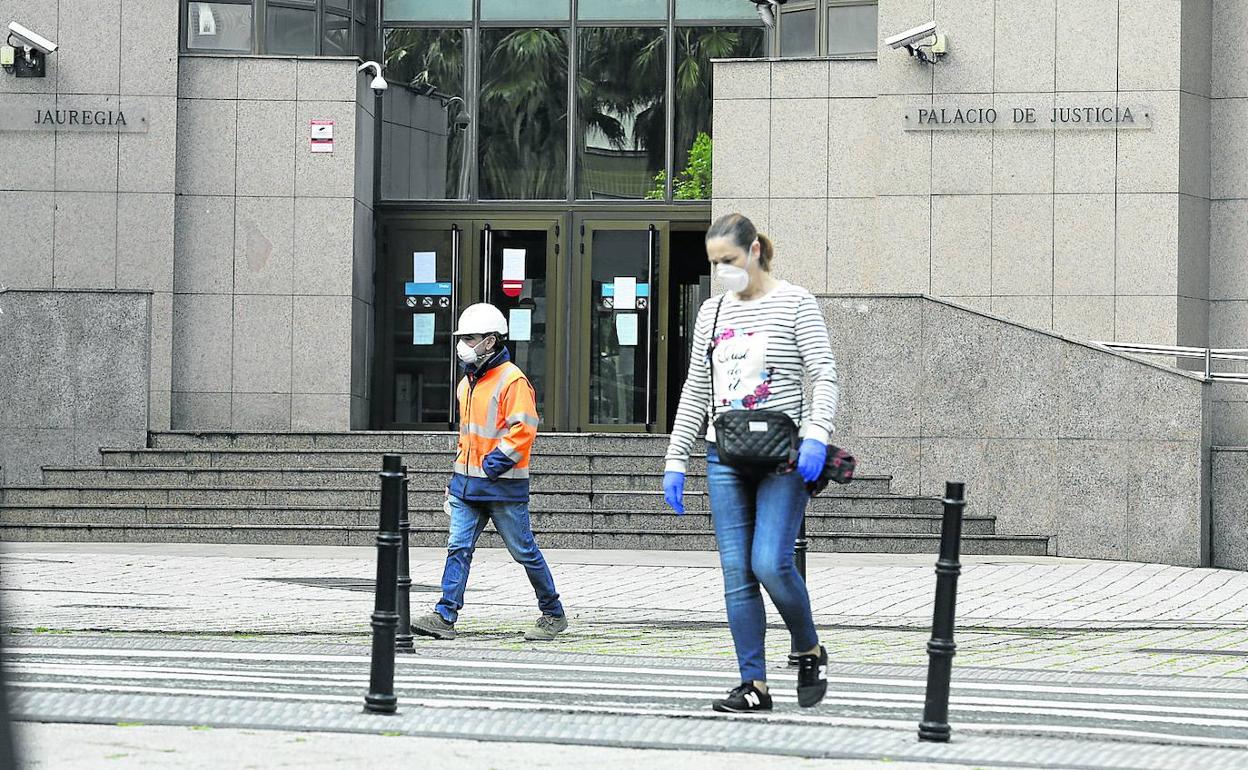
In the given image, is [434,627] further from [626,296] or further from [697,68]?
[697,68]

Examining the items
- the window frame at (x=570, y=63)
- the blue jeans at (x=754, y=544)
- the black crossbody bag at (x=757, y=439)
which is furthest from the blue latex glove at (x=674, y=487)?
the window frame at (x=570, y=63)

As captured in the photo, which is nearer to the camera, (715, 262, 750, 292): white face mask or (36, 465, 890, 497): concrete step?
(715, 262, 750, 292): white face mask

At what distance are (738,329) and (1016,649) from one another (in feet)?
12.6

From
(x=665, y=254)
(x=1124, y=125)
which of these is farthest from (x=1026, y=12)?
(x=665, y=254)

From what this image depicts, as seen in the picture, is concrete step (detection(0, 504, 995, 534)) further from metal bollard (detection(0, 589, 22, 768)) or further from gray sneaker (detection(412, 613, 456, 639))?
Result: metal bollard (detection(0, 589, 22, 768))

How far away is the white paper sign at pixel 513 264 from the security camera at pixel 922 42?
5.94 meters

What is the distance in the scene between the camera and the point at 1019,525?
58.6 ft

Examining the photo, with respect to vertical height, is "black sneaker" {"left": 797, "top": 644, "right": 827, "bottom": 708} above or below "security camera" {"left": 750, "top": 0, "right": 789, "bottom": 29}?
below

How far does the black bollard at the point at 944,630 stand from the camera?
241 inches

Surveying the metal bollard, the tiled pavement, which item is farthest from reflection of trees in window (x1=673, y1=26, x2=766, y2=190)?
the metal bollard

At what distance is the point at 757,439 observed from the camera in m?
6.78

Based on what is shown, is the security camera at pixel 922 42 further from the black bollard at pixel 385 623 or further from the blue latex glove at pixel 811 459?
the black bollard at pixel 385 623

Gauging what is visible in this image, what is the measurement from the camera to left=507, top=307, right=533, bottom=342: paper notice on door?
24156 mm

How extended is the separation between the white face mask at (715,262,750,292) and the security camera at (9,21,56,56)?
16.6m
